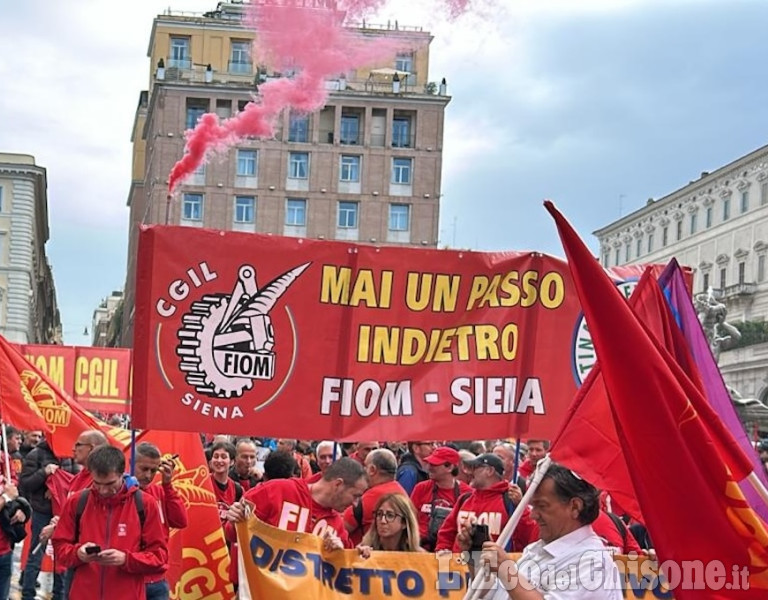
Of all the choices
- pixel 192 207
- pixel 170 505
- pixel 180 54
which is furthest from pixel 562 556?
pixel 180 54

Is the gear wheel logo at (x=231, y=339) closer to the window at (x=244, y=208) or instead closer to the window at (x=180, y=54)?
the window at (x=244, y=208)

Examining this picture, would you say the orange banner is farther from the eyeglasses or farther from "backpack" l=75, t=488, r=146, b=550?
the eyeglasses

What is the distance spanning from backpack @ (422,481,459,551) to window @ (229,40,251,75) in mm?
60797

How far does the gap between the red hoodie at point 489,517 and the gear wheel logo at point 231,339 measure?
1.59m

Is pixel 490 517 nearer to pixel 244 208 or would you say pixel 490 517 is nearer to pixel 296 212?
pixel 244 208

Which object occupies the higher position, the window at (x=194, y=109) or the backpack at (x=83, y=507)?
the window at (x=194, y=109)

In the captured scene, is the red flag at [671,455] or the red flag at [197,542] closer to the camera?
the red flag at [671,455]

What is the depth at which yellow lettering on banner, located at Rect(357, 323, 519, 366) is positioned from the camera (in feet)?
26.1

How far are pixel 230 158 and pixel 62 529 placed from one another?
60747mm

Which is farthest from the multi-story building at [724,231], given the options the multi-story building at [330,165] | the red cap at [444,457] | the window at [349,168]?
the red cap at [444,457]

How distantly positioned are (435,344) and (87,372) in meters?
14.3

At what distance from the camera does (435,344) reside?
805cm

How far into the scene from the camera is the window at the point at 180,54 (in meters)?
72.1

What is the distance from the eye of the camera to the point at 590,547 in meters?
4.59
